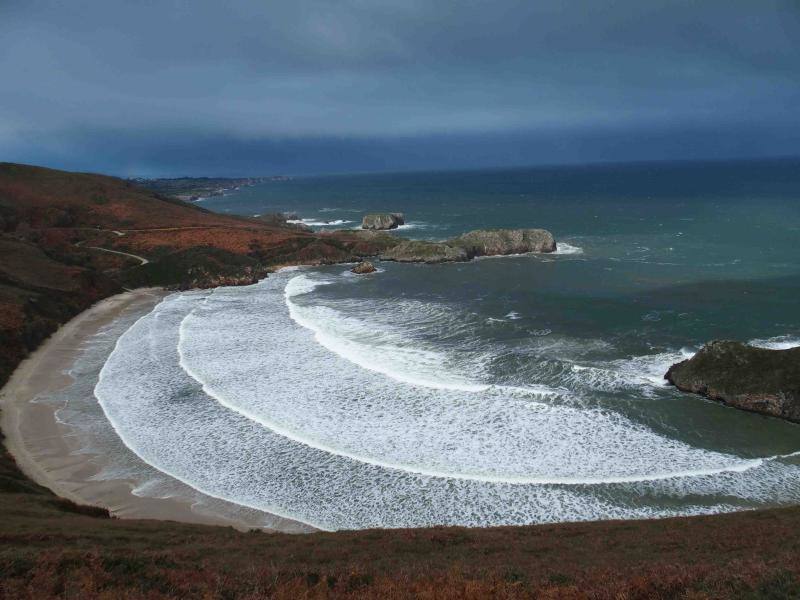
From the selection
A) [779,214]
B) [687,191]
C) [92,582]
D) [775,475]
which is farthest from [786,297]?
[687,191]

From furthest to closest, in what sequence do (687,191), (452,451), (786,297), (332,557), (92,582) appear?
1. (687,191)
2. (786,297)
3. (452,451)
4. (332,557)
5. (92,582)

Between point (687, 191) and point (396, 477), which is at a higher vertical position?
point (687, 191)

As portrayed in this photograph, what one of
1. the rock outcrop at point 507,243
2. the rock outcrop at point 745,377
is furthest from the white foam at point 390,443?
the rock outcrop at point 507,243

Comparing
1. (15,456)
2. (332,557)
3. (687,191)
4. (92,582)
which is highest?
(687,191)

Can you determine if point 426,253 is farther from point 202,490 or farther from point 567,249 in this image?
point 202,490

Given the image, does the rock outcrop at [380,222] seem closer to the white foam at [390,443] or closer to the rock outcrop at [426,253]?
the rock outcrop at [426,253]

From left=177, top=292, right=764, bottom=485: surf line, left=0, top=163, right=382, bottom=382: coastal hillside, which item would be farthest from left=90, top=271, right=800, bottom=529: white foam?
left=0, top=163, right=382, bottom=382: coastal hillside

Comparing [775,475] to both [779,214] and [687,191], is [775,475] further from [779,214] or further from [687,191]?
[687,191]

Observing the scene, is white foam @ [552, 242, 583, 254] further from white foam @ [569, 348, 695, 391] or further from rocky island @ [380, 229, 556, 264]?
white foam @ [569, 348, 695, 391]
